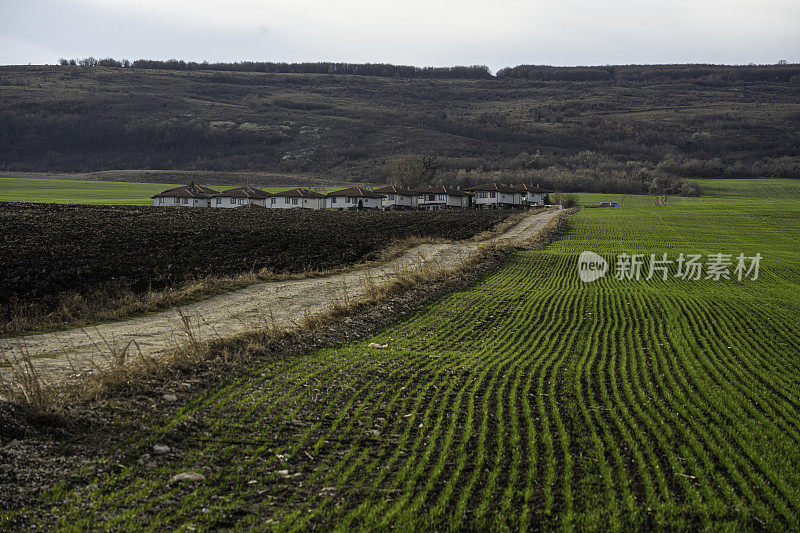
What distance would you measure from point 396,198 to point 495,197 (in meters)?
19.1

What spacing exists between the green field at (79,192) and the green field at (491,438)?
86.4 m

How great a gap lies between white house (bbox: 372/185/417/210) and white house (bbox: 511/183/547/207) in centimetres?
2033

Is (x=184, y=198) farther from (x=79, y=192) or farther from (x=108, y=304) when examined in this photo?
(x=108, y=304)

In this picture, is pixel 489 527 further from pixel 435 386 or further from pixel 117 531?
pixel 435 386

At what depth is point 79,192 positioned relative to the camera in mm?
108062

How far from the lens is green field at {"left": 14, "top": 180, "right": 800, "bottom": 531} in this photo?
7.58 metres

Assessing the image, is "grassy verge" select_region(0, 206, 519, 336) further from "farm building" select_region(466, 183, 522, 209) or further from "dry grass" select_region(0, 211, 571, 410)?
"farm building" select_region(466, 183, 522, 209)

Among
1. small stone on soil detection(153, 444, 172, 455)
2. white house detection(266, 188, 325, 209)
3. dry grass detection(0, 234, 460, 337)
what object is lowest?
dry grass detection(0, 234, 460, 337)

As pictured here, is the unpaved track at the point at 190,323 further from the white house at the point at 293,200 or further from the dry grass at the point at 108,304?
the white house at the point at 293,200

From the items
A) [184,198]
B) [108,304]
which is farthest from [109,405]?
[184,198]

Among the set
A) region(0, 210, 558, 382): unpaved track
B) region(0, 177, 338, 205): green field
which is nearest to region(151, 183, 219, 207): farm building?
region(0, 177, 338, 205): green field

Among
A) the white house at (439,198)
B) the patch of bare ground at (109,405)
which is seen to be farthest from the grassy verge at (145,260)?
the white house at (439,198)

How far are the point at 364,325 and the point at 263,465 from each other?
1020 cm

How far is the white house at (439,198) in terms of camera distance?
111 meters
